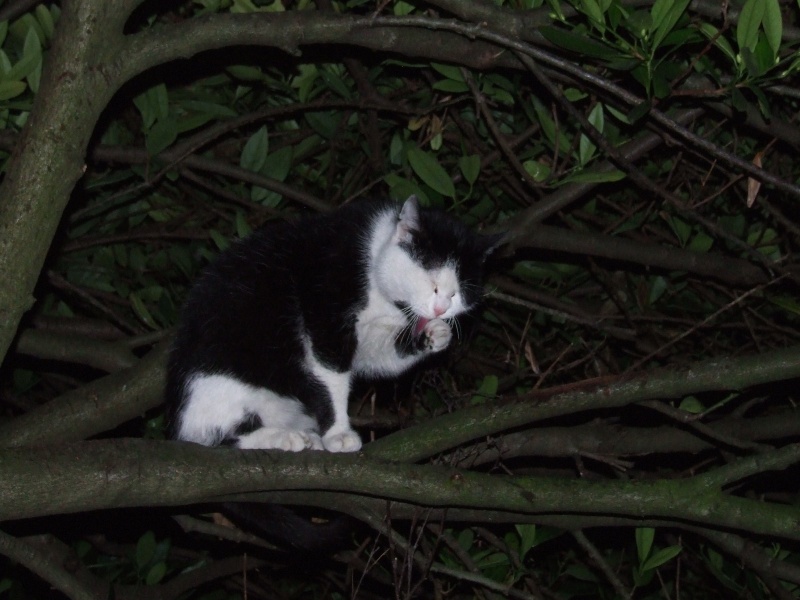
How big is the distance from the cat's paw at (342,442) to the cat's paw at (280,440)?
0.07 feet

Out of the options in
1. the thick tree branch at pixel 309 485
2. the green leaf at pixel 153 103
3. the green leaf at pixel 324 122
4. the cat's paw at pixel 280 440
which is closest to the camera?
the thick tree branch at pixel 309 485

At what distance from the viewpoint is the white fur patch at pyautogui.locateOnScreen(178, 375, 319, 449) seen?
2264mm

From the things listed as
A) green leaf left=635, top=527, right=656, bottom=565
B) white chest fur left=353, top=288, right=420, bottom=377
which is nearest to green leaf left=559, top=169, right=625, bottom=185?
white chest fur left=353, top=288, right=420, bottom=377

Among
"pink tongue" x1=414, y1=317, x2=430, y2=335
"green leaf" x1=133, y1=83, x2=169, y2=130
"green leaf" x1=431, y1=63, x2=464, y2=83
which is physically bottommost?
"pink tongue" x1=414, y1=317, x2=430, y2=335

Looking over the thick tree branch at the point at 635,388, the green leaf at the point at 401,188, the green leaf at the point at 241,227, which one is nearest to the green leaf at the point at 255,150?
the green leaf at the point at 241,227

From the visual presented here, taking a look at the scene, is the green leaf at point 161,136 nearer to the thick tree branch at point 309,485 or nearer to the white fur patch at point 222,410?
the white fur patch at point 222,410

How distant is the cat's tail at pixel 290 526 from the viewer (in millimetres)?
2189

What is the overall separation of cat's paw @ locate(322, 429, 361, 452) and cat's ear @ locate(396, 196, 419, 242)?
0.49 metres

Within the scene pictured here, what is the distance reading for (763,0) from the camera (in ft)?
6.30

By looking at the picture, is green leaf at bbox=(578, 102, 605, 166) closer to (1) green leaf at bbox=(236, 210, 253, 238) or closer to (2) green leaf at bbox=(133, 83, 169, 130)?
(1) green leaf at bbox=(236, 210, 253, 238)

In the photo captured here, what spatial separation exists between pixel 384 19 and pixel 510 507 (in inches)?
40.9

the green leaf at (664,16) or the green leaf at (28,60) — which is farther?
Answer: the green leaf at (28,60)

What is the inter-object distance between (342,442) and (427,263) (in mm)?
474

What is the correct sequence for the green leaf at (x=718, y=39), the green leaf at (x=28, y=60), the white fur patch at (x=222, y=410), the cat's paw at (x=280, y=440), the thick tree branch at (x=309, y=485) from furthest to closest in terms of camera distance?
the green leaf at (x=28, y=60) → the white fur patch at (x=222, y=410) → the cat's paw at (x=280, y=440) → the green leaf at (x=718, y=39) → the thick tree branch at (x=309, y=485)
